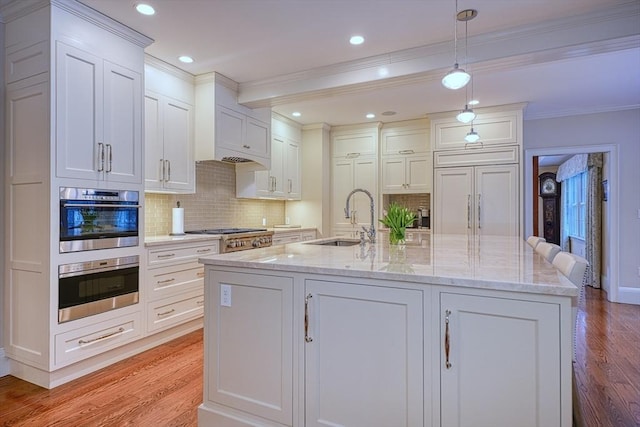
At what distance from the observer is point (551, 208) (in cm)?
926

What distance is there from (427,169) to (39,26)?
15.6 ft

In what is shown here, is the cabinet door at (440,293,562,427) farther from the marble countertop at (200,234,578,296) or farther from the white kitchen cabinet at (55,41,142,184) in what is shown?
the white kitchen cabinet at (55,41,142,184)

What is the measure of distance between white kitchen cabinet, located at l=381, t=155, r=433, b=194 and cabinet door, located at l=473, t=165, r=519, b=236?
76 cm

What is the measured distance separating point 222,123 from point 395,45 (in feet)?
6.56

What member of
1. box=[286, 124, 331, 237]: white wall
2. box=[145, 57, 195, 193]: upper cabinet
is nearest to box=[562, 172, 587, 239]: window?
box=[286, 124, 331, 237]: white wall

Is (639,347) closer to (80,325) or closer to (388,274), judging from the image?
(388,274)

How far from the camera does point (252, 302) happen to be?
1915 mm

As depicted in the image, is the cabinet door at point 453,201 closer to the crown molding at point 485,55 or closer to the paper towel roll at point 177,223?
the crown molding at point 485,55

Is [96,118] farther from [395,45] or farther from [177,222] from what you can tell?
[395,45]

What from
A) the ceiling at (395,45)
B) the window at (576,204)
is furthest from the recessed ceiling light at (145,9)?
the window at (576,204)

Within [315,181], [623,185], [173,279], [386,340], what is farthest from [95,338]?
[623,185]

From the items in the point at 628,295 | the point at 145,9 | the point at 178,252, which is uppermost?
the point at 145,9

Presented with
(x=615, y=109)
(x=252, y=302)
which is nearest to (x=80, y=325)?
(x=252, y=302)

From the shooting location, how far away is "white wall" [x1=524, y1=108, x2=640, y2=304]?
4922mm
